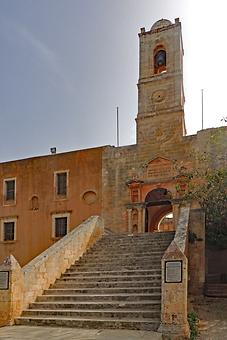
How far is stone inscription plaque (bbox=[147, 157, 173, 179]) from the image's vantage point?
2130cm

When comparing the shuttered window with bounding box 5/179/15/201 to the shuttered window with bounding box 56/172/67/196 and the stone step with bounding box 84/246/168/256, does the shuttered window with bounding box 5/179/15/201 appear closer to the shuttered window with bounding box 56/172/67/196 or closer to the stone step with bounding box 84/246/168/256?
the shuttered window with bounding box 56/172/67/196

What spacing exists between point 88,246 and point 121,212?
25.5 ft

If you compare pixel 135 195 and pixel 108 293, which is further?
pixel 135 195

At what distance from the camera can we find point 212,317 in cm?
1044

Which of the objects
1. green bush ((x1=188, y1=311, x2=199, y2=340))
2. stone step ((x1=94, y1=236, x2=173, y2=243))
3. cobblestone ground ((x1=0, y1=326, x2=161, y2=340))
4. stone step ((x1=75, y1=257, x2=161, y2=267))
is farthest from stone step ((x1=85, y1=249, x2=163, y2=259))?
cobblestone ground ((x1=0, y1=326, x2=161, y2=340))

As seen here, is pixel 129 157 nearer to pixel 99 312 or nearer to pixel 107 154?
pixel 107 154

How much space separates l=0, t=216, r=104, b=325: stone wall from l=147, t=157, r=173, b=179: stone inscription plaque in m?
7.42

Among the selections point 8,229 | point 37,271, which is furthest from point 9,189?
point 37,271

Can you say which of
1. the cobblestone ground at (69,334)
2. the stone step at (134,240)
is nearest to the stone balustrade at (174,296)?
the cobblestone ground at (69,334)

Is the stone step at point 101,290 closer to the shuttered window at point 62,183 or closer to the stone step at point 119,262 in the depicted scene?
the stone step at point 119,262

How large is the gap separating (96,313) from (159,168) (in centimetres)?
1303

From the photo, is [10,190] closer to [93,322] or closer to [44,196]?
[44,196]

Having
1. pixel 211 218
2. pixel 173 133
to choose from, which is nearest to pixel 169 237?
pixel 211 218

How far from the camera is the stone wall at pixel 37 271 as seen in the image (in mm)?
9445
